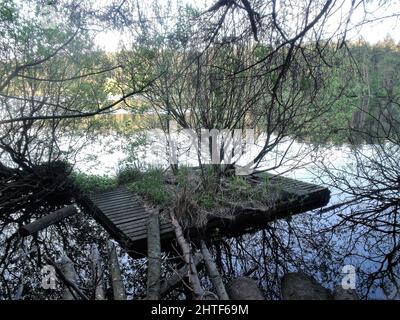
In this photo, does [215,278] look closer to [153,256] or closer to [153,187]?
[153,256]

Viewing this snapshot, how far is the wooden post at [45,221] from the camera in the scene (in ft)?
15.9

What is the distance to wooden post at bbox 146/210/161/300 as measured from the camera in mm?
3096

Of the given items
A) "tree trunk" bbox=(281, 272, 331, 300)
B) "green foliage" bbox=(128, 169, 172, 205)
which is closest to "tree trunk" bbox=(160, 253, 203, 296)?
"tree trunk" bbox=(281, 272, 331, 300)

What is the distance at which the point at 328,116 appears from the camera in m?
7.11

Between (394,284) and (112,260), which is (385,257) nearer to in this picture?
(394,284)

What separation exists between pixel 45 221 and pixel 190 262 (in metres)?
2.96

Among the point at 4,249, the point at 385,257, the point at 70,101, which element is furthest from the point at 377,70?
the point at 4,249

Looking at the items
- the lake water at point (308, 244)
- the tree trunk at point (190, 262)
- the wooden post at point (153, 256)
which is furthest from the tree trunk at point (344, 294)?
the wooden post at point (153, 256)

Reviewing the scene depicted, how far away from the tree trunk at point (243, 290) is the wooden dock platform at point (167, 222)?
4.83 feet

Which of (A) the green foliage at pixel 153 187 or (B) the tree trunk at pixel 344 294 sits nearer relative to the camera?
(B) the tree trunk at pixel 344 294

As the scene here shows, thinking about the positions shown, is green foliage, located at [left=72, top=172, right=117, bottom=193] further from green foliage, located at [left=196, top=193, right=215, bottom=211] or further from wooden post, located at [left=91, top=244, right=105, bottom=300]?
green foliage, located at [left=196, top=193, right=215, bottom=211]

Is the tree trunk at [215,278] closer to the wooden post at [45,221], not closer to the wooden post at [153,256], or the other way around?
the wooden post at [153,256]

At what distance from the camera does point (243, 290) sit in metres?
3.15

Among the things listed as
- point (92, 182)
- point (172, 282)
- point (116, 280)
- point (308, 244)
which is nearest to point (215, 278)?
point (172, 282)
